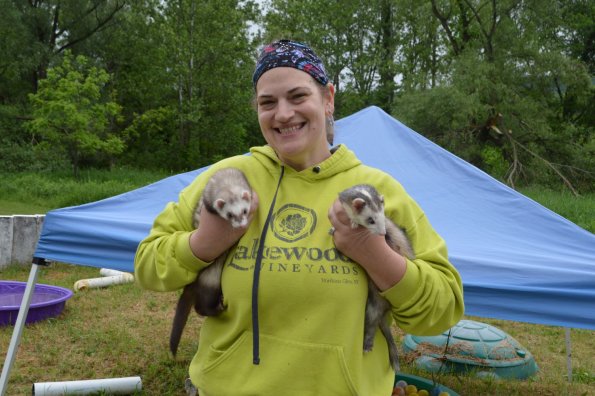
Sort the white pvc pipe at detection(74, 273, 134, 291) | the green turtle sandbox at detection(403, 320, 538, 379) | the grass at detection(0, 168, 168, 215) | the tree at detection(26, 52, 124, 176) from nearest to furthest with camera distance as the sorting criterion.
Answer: the green turtle sandbox at detection(403, 320, 538, 379) < the white pvc pipe at detection(74, 273, 134, 291) < the grass at detection(0, 168, 168, 215) < the tree at detection(26, 52, 124, 176)

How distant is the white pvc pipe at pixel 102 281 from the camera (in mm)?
8328

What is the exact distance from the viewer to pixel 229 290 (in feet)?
6.00

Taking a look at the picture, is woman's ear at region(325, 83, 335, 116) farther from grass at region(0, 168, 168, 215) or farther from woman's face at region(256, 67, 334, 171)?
grass at region(0, 168, 168, 215)

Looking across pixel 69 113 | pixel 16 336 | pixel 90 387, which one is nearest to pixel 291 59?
pixel 16 336

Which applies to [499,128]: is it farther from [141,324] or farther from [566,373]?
[141,324]

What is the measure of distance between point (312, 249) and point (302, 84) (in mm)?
566

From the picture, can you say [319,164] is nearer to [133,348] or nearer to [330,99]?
[330,99]

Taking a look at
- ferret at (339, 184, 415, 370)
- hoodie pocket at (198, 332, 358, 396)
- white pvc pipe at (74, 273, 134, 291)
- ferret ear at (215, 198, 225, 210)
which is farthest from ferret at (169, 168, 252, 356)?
white pvc pipe at (74, 273, 134, 291)

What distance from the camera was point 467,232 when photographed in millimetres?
4191

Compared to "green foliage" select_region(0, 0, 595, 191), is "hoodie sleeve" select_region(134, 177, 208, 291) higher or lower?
lower

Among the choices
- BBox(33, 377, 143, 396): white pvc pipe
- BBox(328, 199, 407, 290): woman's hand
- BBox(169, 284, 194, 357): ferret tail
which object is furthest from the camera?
BBox(33, 377, 143, 396): white pvc pipe

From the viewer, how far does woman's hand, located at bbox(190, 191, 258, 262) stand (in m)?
1.81

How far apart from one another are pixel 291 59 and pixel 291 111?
19 cm

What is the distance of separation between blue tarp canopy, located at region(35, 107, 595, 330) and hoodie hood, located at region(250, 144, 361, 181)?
1.73 metres
